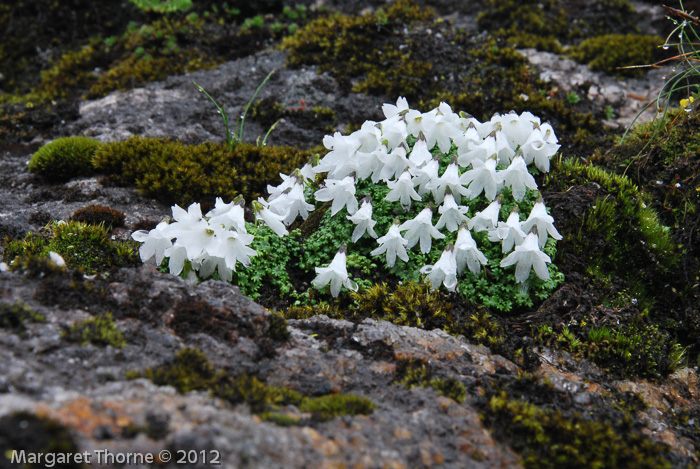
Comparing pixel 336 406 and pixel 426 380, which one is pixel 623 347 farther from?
pixel 336 406

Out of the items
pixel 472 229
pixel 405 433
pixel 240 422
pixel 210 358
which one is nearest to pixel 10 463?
pixel 240 422

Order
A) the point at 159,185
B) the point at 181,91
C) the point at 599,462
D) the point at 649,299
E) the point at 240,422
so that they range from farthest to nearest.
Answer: the point at 181,91, the point at 159,185, the point at 649,299, the point at 599,462, the point at 240,422

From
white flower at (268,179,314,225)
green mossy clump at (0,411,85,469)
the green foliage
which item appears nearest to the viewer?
green mossy clump at (0,411,85,469)

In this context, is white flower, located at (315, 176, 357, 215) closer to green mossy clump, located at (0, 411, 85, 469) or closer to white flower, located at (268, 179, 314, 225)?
white flower, located at (268, 179, 314, 225)

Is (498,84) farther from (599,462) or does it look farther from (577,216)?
(599,462)

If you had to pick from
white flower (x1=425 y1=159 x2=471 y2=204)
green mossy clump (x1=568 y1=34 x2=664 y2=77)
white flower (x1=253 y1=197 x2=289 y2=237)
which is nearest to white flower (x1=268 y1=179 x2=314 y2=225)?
white flower (x1=253 y1=197 x2=289 y2=237)
